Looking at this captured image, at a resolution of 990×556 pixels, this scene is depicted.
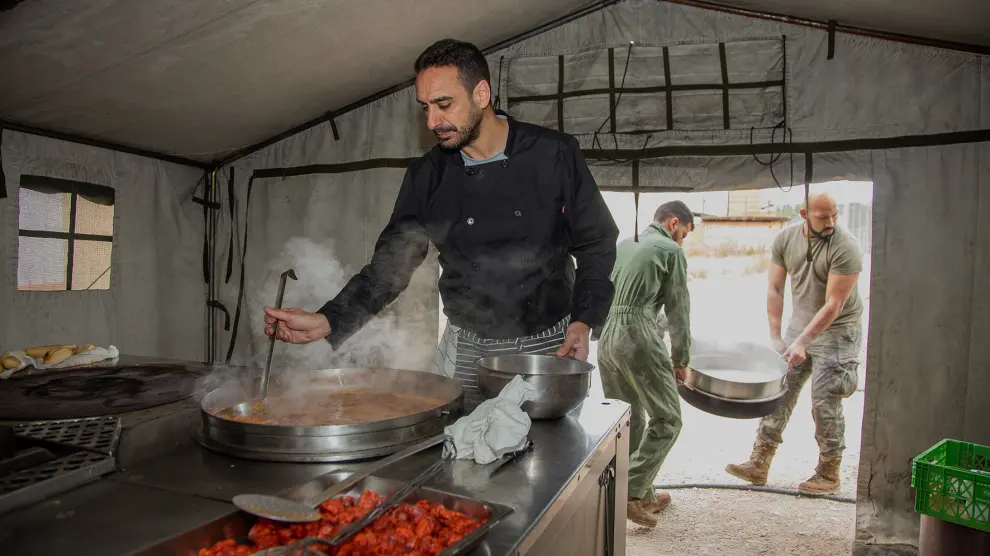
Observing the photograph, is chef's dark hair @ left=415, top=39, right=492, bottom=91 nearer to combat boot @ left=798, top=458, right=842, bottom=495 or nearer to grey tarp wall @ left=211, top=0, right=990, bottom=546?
grey tarp wall @ left=211, top=0, right=990, bottom=546

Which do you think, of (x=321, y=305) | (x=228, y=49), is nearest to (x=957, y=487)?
(x=321, y=305)

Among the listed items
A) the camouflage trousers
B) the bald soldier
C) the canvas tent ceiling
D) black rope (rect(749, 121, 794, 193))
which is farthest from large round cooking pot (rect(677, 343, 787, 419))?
the canvas tent ceiling

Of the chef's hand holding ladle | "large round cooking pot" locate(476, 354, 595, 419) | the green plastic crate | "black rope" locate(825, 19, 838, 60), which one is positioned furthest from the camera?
"black rope" locate(825, 19, 838, 60)

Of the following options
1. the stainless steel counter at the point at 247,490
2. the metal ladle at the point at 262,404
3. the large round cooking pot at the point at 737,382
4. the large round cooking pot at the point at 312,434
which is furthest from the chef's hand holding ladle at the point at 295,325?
the large round cooking pot at the point at 737,382

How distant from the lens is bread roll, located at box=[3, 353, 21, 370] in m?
2.19

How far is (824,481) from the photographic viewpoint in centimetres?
452

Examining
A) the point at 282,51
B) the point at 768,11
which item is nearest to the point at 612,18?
the point at 768,11

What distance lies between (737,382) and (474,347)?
92.2 inches

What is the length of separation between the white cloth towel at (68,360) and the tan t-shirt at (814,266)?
4744 millimetres

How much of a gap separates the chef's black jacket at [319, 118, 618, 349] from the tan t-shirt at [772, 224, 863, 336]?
3.10m

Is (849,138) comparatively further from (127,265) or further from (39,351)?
(127,265)

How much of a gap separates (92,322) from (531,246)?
3.52 m

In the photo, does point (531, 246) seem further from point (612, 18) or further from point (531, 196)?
point (612, 18)

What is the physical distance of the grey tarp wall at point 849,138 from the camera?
3.48 m
